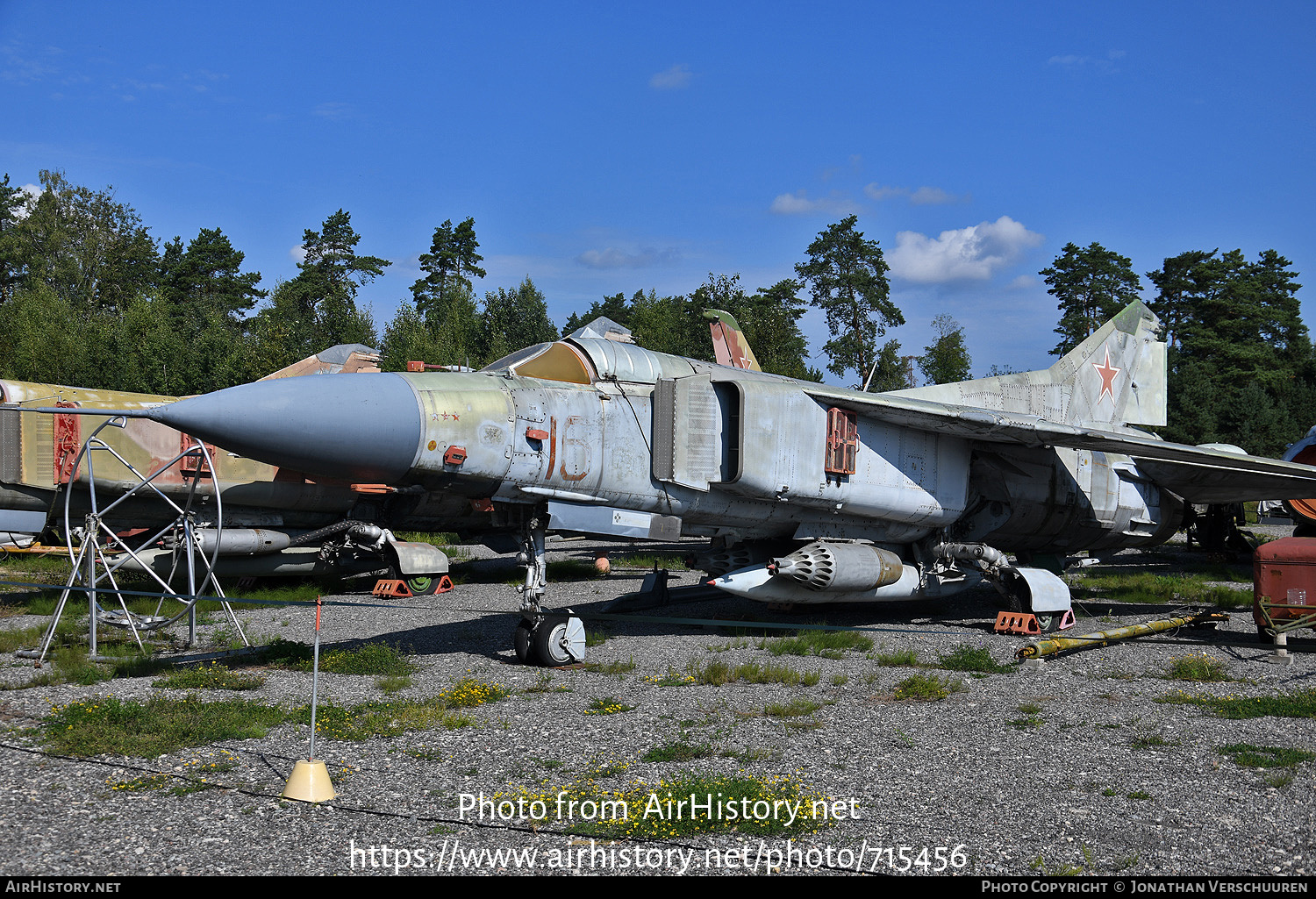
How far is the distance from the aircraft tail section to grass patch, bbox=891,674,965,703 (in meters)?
4.67

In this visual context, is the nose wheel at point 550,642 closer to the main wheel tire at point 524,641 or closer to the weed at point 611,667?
the main wheel tire at point 524,641

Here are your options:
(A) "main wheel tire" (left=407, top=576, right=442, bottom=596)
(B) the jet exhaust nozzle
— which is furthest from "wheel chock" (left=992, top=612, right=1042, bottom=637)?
(A) "main wheel tire" (left=407, top=576, right=442, bottom=596)

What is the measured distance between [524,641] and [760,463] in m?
2.97

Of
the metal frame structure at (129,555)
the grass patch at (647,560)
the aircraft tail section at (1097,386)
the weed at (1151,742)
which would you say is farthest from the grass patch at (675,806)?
the grass patch at (647,560)

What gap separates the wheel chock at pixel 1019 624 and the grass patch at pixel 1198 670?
1992 mm

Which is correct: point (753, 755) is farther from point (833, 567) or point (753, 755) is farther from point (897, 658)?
point (833, 567)

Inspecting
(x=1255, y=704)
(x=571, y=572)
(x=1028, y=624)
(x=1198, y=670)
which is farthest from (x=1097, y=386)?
(x=571, y=572)

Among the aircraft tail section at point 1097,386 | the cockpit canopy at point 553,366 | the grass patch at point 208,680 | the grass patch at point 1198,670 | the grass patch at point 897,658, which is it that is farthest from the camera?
the aircraft tail section at point 1097,386

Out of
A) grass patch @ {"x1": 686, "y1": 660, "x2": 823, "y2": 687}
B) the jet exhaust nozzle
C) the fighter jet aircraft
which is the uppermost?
the fighter jet aircraft

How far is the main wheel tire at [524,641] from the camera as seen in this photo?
29.6 feet

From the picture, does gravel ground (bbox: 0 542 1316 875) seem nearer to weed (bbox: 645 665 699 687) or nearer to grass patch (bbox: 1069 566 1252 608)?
Answer: weed (bbox: 645 665 699 687)

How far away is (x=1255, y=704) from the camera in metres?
7.57

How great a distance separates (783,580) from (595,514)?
8.23 feet

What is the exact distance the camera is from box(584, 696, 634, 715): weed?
738cm
